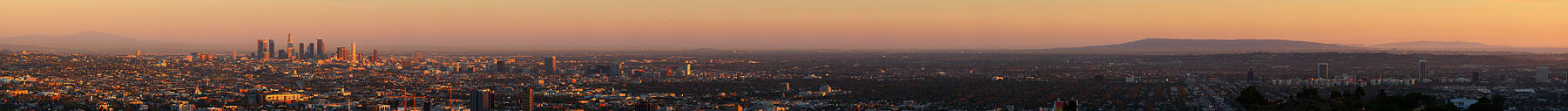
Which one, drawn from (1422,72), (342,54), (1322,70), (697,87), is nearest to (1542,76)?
(1422,72)

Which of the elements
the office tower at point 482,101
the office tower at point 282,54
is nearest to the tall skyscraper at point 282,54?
the office tower at point 282,54

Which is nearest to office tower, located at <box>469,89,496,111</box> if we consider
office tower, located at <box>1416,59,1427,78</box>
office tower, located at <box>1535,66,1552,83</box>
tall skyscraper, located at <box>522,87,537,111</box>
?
tall skyscraper, located at <box>522,87,537,111</box>

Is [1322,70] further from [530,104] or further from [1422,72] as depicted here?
[530,104]

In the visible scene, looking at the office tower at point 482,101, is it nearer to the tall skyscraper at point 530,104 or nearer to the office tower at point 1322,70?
the tall skyscraper at point 530,104

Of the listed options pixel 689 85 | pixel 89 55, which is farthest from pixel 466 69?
pixel 689 85

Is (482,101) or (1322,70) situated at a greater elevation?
(1322,70)

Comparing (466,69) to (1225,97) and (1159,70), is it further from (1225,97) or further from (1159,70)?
(1225,97)
